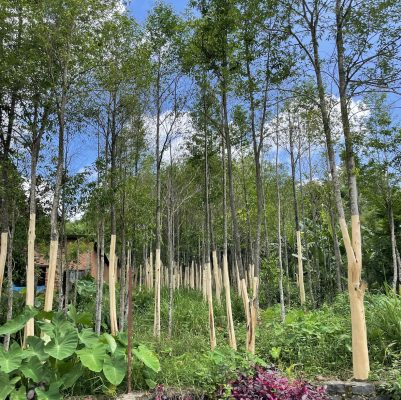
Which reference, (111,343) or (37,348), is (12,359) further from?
(111,343)

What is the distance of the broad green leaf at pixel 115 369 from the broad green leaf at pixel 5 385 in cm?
98

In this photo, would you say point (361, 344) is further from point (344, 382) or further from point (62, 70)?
point (62, 70)

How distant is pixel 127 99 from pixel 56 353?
617 cm

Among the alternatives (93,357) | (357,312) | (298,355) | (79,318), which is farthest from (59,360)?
(357,312)

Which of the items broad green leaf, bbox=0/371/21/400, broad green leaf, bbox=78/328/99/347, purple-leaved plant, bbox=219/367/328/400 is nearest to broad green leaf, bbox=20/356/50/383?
broad green leaf, bbox=0/371/21/400

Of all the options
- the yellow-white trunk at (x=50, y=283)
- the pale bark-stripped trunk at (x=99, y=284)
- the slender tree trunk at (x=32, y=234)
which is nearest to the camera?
the yellow-white trunk at (x=50, y=283)

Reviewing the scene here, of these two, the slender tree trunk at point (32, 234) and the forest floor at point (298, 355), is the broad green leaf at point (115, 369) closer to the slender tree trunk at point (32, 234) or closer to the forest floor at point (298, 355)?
the forest floor at point (298, 355)

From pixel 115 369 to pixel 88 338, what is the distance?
51 centimetres

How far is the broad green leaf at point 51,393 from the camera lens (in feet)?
15.0

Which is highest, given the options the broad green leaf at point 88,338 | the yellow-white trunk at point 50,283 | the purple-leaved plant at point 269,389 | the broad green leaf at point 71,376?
the yellow-white trunk at point 50,283

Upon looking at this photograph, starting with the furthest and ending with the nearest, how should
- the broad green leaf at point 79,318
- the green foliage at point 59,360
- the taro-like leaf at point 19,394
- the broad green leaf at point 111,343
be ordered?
the broad green leaf at point 79,318, the broad green leaf at point 111,343, the green foliage at point 59,360, the taro-like leaf at point 19,394

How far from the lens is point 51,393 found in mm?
4648

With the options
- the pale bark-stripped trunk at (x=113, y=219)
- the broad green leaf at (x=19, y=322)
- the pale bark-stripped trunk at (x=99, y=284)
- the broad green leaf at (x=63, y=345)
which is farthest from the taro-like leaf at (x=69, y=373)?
the pale bark-stripped trunk at (x=99, y=284)

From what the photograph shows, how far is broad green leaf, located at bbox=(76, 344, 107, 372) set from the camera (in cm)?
482
